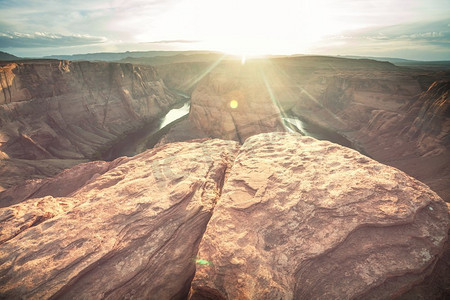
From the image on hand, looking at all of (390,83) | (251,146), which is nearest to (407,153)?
(390,83)

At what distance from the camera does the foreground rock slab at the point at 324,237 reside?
3.47 m

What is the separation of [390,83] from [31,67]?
189 feet

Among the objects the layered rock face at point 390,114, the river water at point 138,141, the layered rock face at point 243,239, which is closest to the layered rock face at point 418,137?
the layered rock face at point 390,114

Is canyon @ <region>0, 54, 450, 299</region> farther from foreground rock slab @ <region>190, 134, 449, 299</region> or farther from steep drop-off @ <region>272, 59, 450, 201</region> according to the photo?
steep drop-off @ <region>272, 59, 450, 201</region>

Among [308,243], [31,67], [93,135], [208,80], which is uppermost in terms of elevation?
[31,67]

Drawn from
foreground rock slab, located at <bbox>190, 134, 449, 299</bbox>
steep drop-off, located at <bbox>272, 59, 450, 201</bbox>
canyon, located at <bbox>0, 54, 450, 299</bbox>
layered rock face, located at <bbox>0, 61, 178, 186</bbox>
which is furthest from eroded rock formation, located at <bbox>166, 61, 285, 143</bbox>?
foreground rock slab, located at <bbox>190, 134, 449, 299</bbox>

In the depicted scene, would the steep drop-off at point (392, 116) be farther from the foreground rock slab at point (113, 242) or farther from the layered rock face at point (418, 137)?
the foreground rock slab at point (113, 242)

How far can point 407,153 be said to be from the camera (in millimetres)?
23031

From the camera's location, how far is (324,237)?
4078 millimetres

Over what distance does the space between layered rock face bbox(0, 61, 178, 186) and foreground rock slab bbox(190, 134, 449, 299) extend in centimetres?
2360

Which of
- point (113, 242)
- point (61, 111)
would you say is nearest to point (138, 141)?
point (61, 111)

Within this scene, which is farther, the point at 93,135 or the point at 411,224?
the point at 93,135

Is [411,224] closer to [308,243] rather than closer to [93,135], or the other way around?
[308,243]

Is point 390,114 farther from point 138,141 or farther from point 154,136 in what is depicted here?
point 138,141
